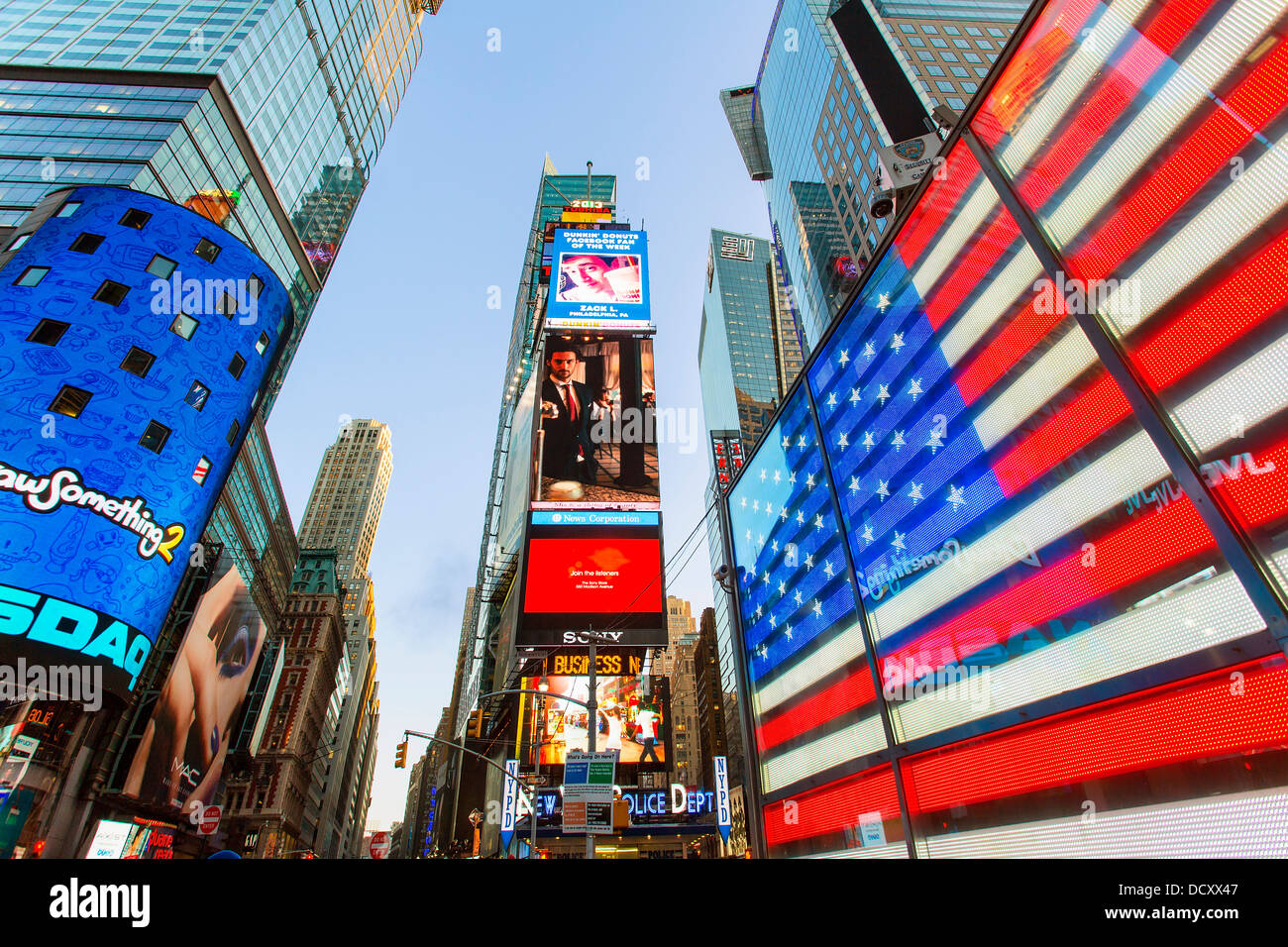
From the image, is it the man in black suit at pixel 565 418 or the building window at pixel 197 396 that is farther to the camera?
the building window at pixel 197 396

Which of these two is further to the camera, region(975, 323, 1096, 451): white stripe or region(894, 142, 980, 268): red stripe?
region(894, 142, 980, 268): red stripe

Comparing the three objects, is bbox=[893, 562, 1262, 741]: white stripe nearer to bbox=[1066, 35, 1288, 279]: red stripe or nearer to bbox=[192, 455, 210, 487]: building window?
bbox=[1066, 35, 1288, 279]: red stripe

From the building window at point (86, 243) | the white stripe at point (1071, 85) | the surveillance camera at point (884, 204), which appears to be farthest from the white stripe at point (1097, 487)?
the building window at point (86, 243)

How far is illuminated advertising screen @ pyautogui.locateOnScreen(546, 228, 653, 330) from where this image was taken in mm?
39062

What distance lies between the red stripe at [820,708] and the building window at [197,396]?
34.4 meters

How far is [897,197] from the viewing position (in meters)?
14.2

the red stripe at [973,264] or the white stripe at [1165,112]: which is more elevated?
the red stripe at [973,264]

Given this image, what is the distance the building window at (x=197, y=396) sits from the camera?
1303 inches

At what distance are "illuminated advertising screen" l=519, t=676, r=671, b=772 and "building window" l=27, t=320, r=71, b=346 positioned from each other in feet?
96.5

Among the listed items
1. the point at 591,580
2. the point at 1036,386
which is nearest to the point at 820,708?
the point at 1036,386

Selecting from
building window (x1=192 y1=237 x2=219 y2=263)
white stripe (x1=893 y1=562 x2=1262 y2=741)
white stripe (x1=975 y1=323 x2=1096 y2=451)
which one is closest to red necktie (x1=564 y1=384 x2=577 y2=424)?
building window (x1=192 y1=237 x2=219 y2=263)

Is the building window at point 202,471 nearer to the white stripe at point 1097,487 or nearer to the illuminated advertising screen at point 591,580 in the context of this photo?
the illuminated advertising screen at point 591,580
